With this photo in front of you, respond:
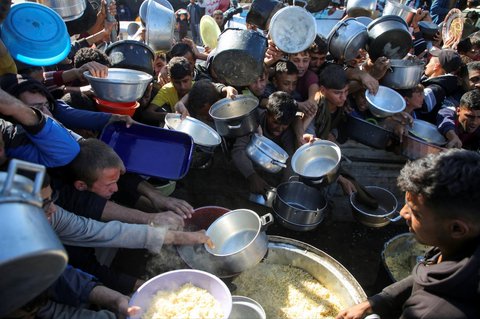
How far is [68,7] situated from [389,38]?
14.4 ft

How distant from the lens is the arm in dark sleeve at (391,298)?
6.93 feet

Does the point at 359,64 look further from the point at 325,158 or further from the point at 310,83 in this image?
the point at 325,158

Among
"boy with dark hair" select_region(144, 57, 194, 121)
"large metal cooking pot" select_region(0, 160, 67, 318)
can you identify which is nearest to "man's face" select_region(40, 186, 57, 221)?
"large metal cooking pot" select_region(0, 160, 67, 318)

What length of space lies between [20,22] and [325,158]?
3.36m

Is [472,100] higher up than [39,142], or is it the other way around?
[472,100]

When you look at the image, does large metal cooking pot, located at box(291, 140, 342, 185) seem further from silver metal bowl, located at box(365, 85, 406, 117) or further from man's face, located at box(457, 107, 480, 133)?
man's face, located at box(457, 107, 480, 133)

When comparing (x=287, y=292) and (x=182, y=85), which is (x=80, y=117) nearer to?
(x=182, y=85)

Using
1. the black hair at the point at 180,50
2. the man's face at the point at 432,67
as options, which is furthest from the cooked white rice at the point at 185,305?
the man's face at the point at 432,67

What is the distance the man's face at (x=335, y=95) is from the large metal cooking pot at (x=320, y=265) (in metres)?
2.01

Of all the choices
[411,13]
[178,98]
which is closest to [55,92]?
[178,98]

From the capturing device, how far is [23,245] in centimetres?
106

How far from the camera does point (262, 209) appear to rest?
4082 millimetres

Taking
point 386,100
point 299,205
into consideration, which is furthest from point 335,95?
point 299,205

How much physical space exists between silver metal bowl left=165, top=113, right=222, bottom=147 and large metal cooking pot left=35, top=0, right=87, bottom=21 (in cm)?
278
